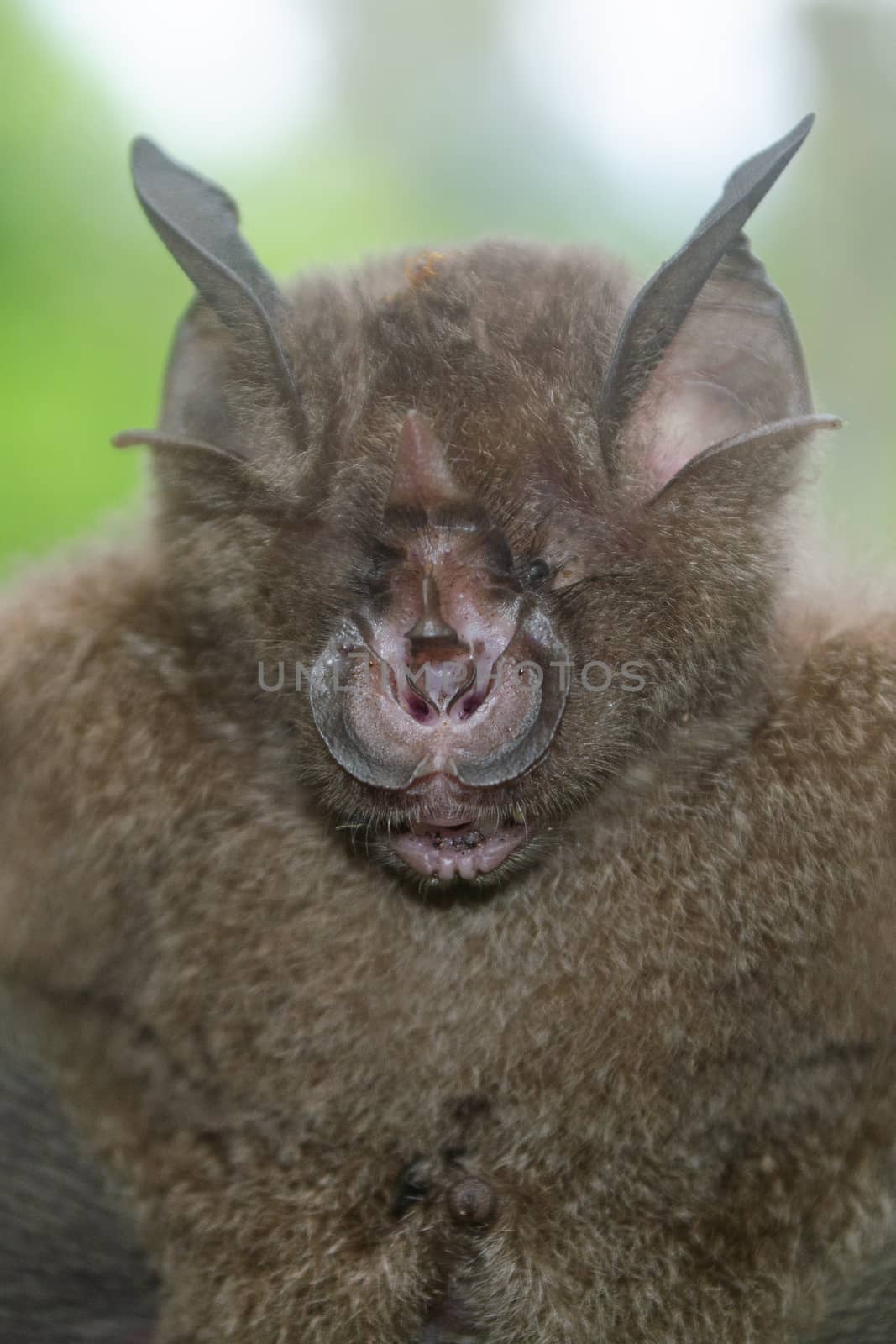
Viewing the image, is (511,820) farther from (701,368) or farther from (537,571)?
(701,368)

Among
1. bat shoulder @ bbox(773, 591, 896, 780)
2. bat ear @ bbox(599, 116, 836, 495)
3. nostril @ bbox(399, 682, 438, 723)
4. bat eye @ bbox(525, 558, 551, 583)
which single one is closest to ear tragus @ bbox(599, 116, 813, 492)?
bat ear @ bbox(599, 116, 836, 495)

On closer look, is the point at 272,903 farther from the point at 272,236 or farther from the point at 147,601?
the point at 272,236

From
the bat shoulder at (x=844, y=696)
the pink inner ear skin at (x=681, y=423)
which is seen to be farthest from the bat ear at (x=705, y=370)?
the bat shoulder at (x=844, y=696)

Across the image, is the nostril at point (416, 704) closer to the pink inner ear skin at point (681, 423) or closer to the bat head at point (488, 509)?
the bat head at point (488, 509)

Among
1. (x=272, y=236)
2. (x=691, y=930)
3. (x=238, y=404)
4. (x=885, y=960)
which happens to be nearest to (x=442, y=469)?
(x=238, y=404)

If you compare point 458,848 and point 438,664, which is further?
point 458,848

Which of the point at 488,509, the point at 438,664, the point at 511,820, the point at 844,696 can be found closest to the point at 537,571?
the point at 488,509

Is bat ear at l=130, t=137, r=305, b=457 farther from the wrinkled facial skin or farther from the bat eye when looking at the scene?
the bat eye

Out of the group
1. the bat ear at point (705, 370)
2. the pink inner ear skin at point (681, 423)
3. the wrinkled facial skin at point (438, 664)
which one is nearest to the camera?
the wrinkled facial skin at point (438, 664)
